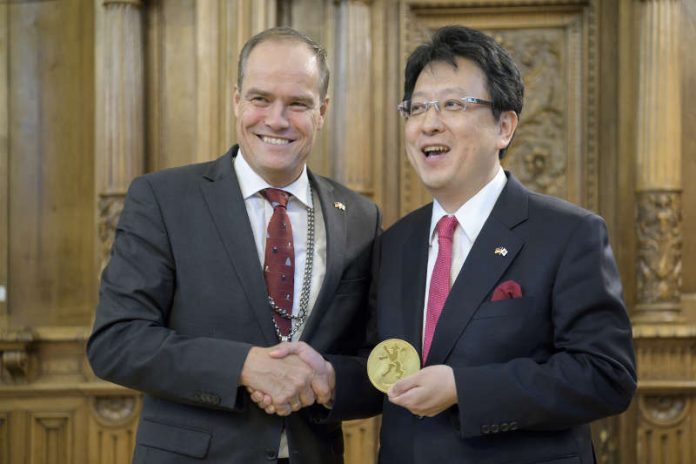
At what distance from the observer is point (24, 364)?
15.7ft

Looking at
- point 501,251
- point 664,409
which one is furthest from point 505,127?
point 664,409

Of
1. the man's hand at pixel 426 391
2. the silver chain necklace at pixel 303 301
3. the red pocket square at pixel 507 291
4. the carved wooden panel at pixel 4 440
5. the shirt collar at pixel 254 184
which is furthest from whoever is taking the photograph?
the carved wooden panel at pixel 4 440

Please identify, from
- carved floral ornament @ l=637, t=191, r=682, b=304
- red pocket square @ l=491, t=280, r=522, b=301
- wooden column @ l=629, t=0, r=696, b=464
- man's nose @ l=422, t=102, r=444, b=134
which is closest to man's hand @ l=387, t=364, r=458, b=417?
red pocket square @ l=491, t=280, r=522, b=301

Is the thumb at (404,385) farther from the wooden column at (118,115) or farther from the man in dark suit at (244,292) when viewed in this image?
the wooden column at (118,115)

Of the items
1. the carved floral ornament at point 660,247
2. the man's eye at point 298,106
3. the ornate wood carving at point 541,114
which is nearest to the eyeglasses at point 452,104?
the man's eye at point 298,106

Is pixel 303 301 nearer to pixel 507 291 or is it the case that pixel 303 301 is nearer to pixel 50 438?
pixel 507 291

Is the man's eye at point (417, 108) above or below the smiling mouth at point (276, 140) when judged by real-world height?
above

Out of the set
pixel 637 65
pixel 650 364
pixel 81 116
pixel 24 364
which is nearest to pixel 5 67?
pixel 81 116

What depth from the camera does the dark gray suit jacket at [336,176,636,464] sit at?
2.25m

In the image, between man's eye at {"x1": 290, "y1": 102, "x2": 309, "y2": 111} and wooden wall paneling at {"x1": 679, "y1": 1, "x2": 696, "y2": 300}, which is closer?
man's eye at {"x1": 290, "y1": 102, "x2": 309, "y2": 111}

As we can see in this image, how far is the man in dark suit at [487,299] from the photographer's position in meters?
2.25

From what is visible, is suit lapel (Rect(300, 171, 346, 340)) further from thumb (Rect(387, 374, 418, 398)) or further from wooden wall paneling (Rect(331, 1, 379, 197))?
wooden wall paneling (Rect(331, 1, 379, 197))

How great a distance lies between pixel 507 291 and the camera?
92.7 inches

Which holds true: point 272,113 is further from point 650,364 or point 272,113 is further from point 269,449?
point 650,364
